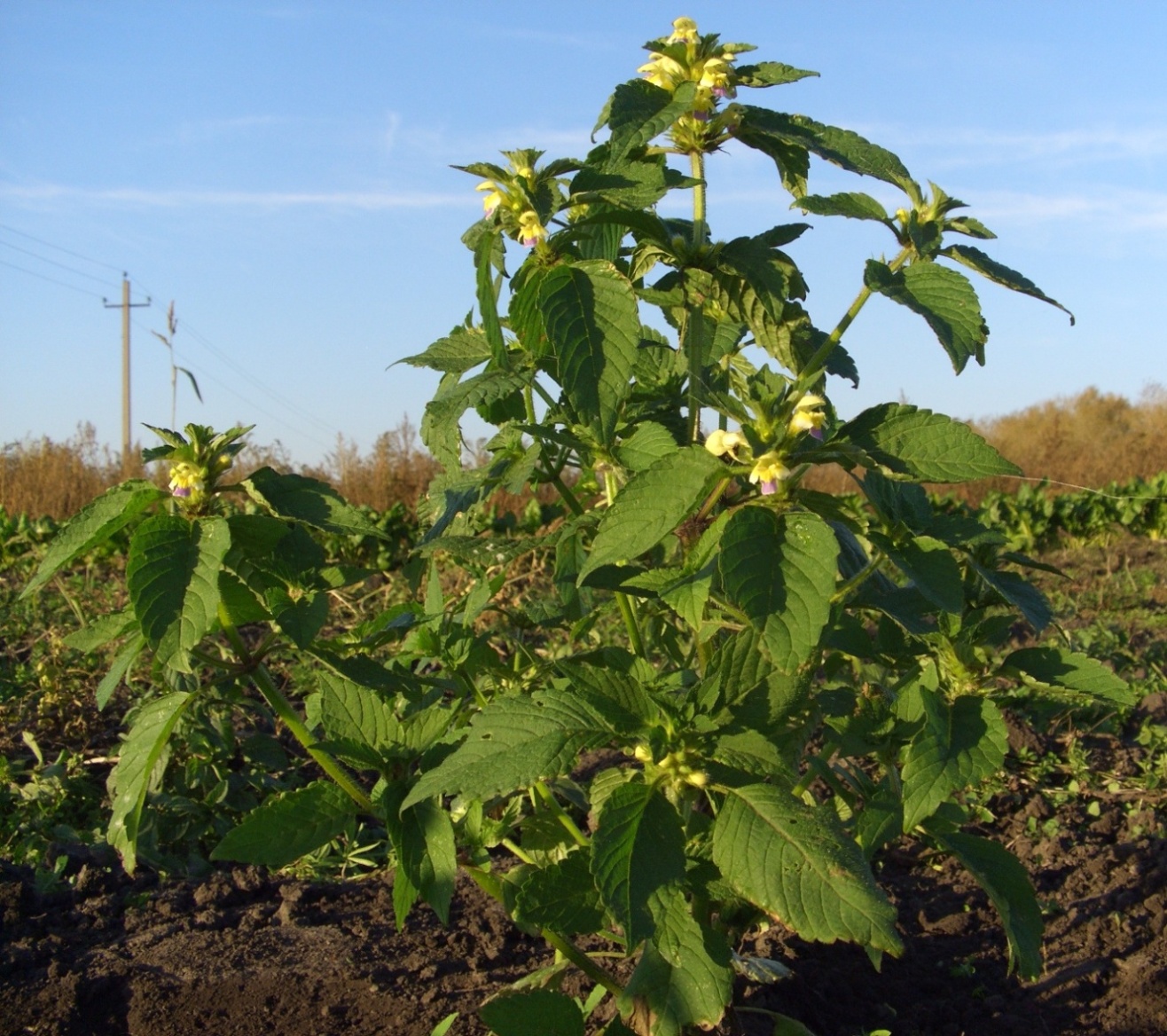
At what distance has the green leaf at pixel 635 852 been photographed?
4.66 ft

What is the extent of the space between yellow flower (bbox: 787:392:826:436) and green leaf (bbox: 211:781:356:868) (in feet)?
3.09

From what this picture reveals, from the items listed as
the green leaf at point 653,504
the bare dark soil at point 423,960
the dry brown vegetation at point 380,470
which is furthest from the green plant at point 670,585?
the dry brown vegetation at point 380,470

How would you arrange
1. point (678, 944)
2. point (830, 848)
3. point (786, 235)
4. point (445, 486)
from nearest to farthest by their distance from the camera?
point (830, 848)
point (678, 944)
point (786, 235)
point (445, 486)

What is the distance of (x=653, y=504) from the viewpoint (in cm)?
142

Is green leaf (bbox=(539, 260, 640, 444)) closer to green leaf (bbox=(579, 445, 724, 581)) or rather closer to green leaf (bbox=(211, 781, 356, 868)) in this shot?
green leaf (bbox=(579, 445, 724, 581))

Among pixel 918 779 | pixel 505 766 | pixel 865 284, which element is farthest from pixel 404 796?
pixel 865 284

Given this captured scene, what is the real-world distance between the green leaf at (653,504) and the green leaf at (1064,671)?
0.71m

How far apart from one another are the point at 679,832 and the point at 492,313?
741 mm

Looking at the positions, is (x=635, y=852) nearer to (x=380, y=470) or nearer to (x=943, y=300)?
(x=943, y=300)

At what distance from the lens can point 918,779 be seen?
5.34 ft

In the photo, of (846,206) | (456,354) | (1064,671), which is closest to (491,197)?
(456,354)

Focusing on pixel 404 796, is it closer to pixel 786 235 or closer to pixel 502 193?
pixel 502 193

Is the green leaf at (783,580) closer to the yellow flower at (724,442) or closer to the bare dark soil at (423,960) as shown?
the yellow flower at (724,442)

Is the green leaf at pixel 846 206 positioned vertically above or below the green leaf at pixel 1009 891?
above
